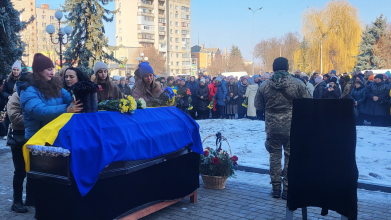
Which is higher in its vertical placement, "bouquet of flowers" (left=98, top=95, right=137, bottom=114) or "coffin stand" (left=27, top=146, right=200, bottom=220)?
"bouquet of flowers" (left=98, top=95, right=137, bottom=114)

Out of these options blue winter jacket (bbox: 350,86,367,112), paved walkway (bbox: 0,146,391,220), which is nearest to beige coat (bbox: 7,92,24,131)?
paved walkway (bbox: 0,146,391,220)

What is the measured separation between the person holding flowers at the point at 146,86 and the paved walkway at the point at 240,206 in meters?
1.90

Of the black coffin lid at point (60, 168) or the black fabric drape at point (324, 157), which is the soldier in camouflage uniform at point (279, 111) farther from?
the black coffin lid at point (60, 168)

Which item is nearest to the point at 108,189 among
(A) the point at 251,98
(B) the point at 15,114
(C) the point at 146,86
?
(B) the point at 15,114

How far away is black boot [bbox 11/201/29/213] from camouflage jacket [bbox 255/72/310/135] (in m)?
4.01

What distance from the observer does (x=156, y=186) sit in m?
5.23

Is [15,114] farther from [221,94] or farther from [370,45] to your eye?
[370,45]

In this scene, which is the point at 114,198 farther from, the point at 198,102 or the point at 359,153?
the point at 198,102

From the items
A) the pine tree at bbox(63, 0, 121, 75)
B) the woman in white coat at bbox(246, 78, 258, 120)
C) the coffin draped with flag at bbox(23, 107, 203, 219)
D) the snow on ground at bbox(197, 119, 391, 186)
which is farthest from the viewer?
the pine tree at bbox(63, 0, 121, 75)

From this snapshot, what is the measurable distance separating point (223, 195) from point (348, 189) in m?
2.56

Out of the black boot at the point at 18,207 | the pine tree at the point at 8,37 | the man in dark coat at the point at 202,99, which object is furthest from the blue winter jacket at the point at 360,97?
the pine tree at the point at 8,37

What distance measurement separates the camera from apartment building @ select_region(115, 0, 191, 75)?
92.8 meters

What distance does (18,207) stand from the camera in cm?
563

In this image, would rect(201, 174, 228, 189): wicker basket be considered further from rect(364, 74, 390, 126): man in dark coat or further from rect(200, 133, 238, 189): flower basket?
rect(364, 74, 390, 126): man in dark coat
